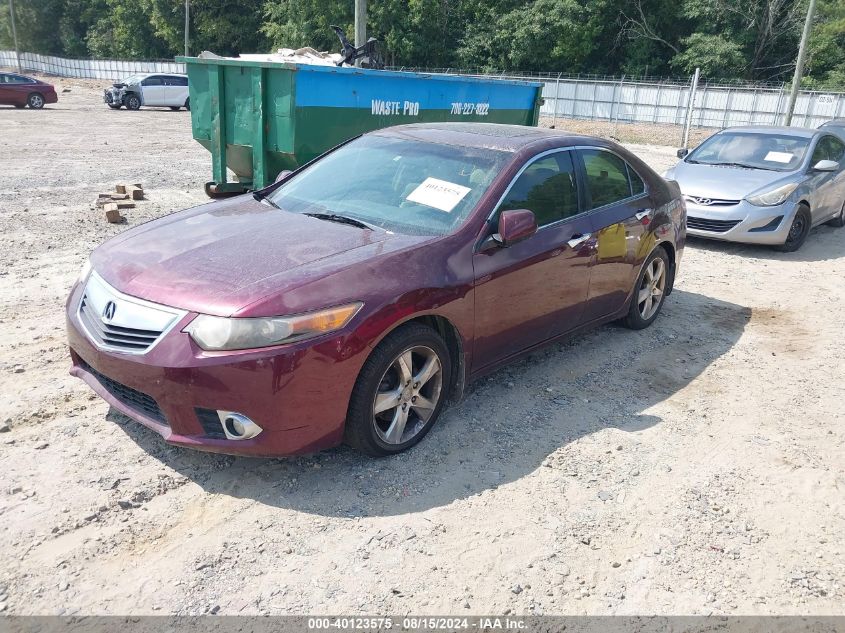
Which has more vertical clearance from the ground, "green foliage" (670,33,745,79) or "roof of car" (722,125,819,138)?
"green foliage" (670,33,745,79)

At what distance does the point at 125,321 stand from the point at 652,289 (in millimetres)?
4264

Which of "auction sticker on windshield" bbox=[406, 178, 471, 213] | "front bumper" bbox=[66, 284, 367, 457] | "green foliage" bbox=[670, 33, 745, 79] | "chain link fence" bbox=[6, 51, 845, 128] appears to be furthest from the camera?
"green foliage" bbox=[670, 33, 745, 79]

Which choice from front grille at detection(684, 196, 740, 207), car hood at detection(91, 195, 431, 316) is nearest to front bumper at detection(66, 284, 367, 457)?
car hood at detection(91, 195, 431, 316)

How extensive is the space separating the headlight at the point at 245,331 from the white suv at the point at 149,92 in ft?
94.7

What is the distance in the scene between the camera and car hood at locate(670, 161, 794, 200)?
8820mm

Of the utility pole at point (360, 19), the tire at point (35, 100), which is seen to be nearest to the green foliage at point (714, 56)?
the utility pole at point (360, 19)

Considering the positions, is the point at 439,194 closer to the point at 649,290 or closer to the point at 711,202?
the point at 649,290

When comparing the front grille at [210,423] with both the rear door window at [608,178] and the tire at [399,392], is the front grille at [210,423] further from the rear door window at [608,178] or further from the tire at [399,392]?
the rear door window at [608,178]

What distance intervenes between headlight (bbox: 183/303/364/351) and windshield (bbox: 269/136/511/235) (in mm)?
1065

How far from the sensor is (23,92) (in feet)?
86.7

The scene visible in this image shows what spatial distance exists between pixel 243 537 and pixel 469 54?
1892 inches

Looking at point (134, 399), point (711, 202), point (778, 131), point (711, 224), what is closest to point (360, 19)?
point (778, 131)

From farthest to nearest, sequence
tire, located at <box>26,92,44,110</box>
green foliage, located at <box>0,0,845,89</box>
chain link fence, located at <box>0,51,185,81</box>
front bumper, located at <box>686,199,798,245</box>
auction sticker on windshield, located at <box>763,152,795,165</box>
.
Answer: chain link fence, located at <box>0,51,185,81</box>, green foliage, located at <box>0,0,845,89</box>, tire, located at <box>26,92,44,110</box>, auction sticker on windshield, located at <box>763,152,795,165</box>, front bumper, located at <box>686,199,798,245</box>

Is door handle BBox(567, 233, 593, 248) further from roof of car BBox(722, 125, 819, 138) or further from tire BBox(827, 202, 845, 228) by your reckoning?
tire BBox(827, 202, 845, 228)
